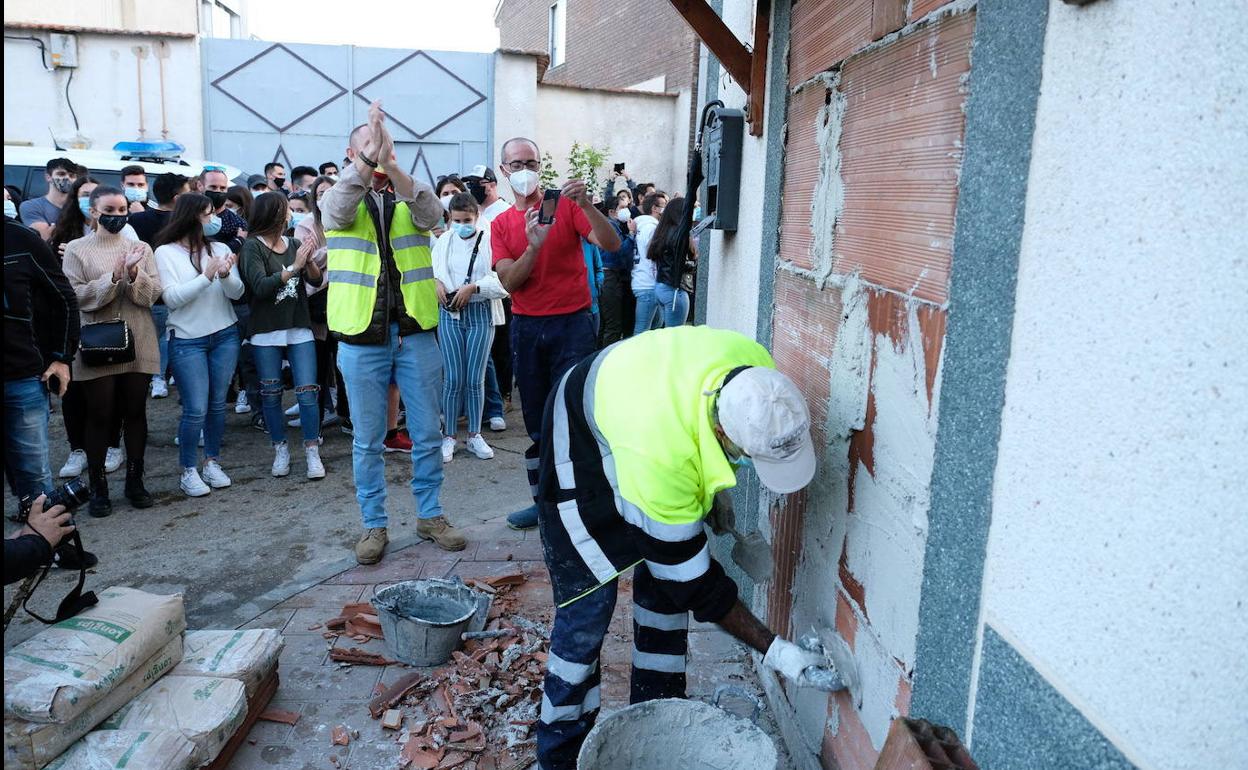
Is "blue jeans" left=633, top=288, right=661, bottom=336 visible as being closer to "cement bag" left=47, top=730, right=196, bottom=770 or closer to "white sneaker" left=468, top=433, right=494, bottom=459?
"white sneaker" left=468, top=433, right=494, bottom=459

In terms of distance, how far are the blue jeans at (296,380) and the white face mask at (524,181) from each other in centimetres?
217

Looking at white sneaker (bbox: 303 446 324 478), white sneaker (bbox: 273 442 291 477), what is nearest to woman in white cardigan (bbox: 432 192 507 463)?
white sneaker (bbox: 303 446 324 478)

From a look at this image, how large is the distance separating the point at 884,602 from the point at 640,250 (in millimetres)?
6555

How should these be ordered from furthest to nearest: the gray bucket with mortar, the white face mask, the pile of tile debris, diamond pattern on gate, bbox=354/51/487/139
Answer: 1. diamond pattern on gate, bbox=354/51/487/139
2. the white face mask
3. the gray bucket with mortar
4. the pile of tile debris

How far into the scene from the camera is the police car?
8.46 metres

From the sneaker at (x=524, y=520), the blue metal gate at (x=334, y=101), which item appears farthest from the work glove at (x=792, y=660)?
the blue metal gate at (x=334, y=101)

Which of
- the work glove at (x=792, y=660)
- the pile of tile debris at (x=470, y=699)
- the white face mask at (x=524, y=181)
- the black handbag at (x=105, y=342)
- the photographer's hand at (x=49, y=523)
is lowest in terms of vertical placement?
the pile of tile debris at (x=470, y=699)

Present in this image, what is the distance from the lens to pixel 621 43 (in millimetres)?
18578

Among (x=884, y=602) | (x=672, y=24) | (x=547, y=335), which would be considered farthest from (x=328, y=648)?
(x=672, y=24)

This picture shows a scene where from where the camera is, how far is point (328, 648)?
12.0 ft

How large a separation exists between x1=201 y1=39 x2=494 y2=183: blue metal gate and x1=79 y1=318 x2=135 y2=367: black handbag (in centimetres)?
981

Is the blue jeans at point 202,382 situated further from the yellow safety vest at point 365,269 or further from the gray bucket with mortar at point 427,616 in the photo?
the gray bucket with mortar at point 427,616

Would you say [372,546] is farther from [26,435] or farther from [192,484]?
[192,484]

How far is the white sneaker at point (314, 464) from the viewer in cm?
603
